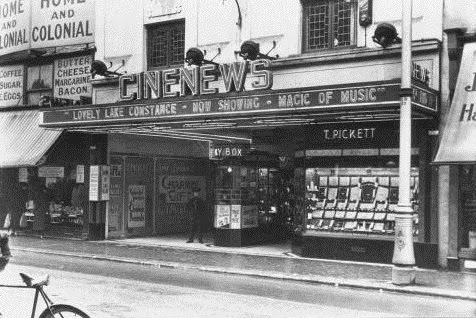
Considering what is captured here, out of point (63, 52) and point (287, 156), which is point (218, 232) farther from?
point (63, 52)

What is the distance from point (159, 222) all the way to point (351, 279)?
37.6 feet

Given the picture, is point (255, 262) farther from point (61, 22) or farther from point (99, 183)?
point (61, 22)

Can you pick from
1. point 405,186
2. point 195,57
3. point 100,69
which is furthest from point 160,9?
point 405,186

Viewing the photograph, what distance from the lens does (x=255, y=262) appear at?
52.9 feet

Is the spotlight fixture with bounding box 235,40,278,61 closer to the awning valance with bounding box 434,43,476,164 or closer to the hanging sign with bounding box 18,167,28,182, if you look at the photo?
the awning valance with bounding box 434,43,476,164

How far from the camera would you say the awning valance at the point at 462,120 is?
14148 mm

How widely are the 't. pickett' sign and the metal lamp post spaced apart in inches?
160

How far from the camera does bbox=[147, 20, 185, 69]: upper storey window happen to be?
20.3m

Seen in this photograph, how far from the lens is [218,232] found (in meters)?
19.6

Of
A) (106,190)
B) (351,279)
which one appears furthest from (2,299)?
(106,190)

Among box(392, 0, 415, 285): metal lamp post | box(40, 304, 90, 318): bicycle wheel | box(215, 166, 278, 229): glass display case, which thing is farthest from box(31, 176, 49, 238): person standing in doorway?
box(40, 304, 90, 318): bicycle wheel

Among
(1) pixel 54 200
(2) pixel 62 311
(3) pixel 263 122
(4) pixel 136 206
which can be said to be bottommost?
(2) pixel 62 311

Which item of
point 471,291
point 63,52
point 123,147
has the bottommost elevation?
point 471,291

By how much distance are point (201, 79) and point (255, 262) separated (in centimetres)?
499
